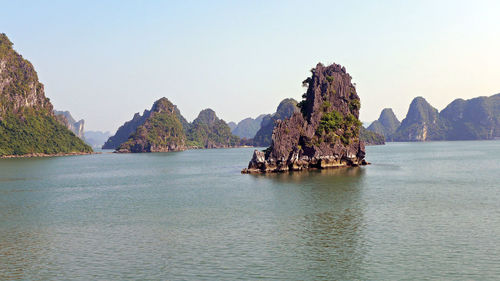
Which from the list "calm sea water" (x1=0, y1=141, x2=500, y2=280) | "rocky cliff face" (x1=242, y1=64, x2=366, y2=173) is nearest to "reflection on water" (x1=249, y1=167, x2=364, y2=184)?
"rocky cliff face" (x1=242, y1=64, x2=366, y2=173)

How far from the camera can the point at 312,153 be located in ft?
331

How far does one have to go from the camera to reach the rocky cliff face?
97.6m

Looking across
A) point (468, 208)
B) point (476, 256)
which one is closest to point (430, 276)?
point (476, 256)

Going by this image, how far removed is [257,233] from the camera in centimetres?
3819

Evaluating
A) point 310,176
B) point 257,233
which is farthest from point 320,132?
point 257,233

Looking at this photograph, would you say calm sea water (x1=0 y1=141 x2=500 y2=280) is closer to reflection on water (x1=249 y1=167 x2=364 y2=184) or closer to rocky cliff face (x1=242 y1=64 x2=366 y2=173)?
reflection on water (x1=249 y1=167 x2=364 y2=184)

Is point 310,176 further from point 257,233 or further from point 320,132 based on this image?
point 257,233

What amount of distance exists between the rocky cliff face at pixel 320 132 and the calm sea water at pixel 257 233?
85.0ft

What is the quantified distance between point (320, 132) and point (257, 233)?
2661 inches

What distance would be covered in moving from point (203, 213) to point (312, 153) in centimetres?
5573

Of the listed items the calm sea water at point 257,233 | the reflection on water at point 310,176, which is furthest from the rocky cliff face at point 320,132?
the calm sea water at point 257,233

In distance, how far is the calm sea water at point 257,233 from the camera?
28031 mm

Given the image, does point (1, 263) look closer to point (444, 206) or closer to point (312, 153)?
point (444, 206)

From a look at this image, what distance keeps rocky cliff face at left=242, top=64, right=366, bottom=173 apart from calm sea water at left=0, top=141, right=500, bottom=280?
1020 inches
